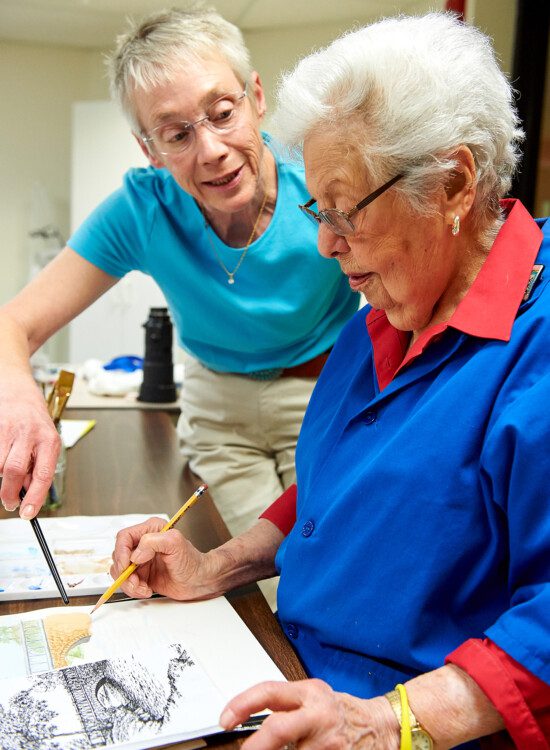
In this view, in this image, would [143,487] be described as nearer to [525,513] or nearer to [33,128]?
[525,513]

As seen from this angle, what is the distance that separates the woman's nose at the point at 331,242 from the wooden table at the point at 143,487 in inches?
21.1

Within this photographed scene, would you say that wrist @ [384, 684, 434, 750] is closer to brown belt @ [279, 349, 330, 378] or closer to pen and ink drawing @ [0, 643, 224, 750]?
pen and ink drawing @ [0, 643, 224, 750]

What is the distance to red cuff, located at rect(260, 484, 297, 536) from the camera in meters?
1.35

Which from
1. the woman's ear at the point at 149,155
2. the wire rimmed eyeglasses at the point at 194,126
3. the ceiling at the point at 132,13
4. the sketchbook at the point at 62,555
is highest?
the ceiling at the point at 132,13

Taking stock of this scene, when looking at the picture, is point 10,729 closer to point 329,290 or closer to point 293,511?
point 293,511

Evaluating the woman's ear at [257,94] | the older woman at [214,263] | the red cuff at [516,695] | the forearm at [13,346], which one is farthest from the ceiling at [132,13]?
the red cuff at [516,695]

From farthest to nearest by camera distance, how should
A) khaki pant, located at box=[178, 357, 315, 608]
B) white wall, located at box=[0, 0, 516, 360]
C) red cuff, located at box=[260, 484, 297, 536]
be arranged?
white wall, located at box=[0, 0, 516, 360] < khaki pant, located at box=[178, 357, 315, 608] < red cuff, located at box=[260, 484, 297, 536]

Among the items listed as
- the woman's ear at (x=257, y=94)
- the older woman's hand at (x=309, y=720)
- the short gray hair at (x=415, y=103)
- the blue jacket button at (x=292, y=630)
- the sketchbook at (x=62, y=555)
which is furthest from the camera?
the woman's ear at (x=257, y=94)

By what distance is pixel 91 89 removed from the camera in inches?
239

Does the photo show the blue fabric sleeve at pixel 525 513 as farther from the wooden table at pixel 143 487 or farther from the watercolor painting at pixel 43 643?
the watercolor painting at pixel 43 643

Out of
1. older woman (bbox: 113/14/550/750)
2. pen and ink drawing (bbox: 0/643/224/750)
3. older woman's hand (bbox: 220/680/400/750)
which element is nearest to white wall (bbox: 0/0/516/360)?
older woman (bbox: 113/14/550/750)

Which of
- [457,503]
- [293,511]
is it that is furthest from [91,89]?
[457,503]

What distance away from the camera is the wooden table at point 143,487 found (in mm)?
1123

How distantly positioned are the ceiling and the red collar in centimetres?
349
